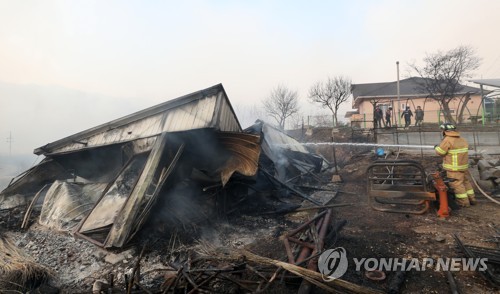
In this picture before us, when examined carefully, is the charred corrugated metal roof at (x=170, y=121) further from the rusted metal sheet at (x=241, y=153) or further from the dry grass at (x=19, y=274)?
the dry grass at (x=19, y=274)

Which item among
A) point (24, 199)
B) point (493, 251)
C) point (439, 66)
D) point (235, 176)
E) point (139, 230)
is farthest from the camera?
point (439, 66)

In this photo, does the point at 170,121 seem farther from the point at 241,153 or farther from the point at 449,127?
the point at 449,127

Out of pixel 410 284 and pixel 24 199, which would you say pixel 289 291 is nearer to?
pixel 410 284

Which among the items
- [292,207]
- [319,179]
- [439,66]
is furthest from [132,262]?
[439,66]

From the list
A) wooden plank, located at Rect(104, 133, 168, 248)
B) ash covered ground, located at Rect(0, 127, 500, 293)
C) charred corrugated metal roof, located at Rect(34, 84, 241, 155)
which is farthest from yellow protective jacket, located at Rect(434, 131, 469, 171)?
wooden plank, located at Rect(104, 133, 168, 248)

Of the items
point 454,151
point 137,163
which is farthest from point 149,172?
point 454,151

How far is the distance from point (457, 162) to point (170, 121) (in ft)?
22.2

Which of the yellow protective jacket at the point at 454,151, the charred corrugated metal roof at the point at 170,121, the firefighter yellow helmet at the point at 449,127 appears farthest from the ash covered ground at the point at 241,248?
the charred corrugated metal roof at the point at 170,121

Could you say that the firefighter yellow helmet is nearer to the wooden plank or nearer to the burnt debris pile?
the burnt debris pile

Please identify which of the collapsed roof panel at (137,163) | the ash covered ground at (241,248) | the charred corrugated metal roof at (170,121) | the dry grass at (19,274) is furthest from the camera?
the charred corrugated metal roof at (170,121)

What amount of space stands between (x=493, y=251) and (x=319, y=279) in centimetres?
264

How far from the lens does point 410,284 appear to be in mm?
2928

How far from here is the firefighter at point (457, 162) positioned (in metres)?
5.35

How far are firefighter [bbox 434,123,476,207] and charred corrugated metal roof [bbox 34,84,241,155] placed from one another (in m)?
5.17
